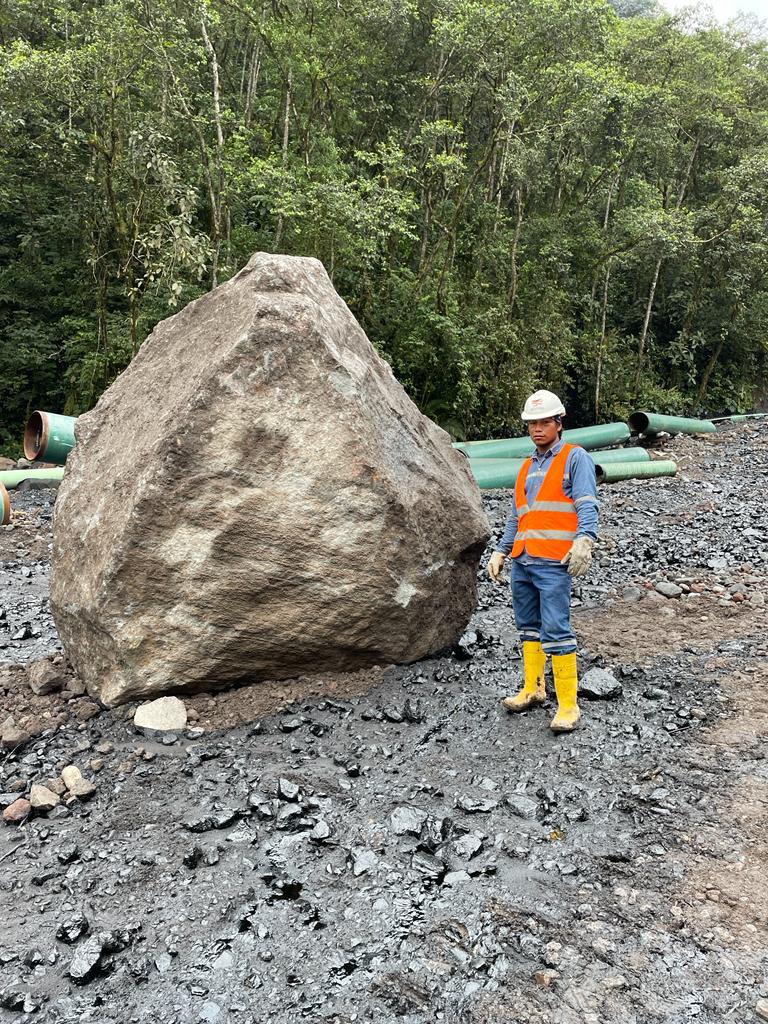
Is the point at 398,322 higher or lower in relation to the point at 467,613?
higher

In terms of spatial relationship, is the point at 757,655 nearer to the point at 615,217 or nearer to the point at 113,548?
the point at 113,548

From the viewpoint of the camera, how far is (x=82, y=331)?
48.9 feet

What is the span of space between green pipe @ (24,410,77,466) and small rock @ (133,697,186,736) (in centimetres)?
769

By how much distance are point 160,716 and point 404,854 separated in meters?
1.65

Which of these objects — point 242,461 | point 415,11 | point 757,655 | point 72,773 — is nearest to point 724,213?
point 415,11

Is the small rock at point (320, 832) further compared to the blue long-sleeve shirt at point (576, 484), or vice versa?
the blue long-sleeve shirt at point (576, 484)

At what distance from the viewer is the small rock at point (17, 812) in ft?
11.0

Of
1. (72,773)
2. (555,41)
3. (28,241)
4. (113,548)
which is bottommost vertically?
(72,773)

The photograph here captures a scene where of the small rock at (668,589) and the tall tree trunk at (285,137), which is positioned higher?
the tall tree trunk at (285,137)

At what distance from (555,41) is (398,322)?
6939 millimetres

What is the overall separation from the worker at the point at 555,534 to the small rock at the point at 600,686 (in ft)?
0.74

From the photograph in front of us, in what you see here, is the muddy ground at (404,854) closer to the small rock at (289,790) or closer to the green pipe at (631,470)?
the small rock at (289,790)

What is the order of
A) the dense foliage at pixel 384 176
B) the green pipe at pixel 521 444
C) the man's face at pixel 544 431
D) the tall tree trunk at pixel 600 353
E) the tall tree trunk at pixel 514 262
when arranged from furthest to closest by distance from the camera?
the tall tree trunk at pixel 600 353
the tall tree trunk at pixel 514 262
the green pipe at pixel 521 444
the dense foliage at pixel 384 176
the man's face at pixel 544 431

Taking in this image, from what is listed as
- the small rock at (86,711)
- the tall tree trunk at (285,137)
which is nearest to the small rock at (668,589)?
the small rock at (86,711)
